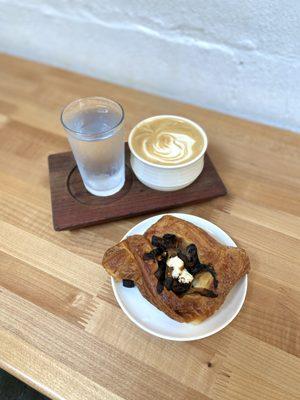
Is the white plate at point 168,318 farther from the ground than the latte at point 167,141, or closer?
closer

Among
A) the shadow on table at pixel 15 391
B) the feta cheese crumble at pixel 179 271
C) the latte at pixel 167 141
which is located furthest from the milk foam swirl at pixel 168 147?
the shadow on table at pixel 15 391

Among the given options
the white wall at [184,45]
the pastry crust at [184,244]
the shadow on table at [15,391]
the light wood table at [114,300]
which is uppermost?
→ the white wall at [184,45]

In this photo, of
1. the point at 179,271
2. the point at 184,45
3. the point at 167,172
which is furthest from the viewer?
the point at 184,45

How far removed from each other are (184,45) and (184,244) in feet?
1.73

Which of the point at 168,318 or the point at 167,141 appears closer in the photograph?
the point at 168,318

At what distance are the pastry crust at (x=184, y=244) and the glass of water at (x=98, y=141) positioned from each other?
0.53ft

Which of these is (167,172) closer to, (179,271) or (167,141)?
(167,141)

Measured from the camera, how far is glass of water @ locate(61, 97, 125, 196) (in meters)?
0.62

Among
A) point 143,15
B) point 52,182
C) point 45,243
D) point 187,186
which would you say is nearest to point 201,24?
point 143,15

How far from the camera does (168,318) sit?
0.53m

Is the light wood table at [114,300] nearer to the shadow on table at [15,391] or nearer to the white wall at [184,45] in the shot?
the white wall at [184,45]

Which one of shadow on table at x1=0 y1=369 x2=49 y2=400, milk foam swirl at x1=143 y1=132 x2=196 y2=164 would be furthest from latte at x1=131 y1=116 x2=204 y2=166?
shadow on table at x1=0 y1=369 x2=49 y2=400

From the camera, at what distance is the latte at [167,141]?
2.21 feet

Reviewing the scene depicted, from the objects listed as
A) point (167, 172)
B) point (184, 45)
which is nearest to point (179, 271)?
point (167, 172)
